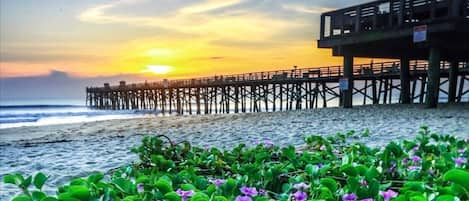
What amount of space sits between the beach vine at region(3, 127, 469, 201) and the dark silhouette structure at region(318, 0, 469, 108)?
34.8 feet

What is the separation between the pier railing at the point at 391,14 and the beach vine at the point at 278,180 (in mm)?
10841

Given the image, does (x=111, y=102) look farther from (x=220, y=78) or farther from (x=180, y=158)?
(x=180, y=158)

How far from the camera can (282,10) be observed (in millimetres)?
13992

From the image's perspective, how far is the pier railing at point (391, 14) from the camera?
515 inches

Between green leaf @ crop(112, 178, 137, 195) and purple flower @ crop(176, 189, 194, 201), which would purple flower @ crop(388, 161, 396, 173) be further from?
green leaf @ crop(112, 178, 137, 195)

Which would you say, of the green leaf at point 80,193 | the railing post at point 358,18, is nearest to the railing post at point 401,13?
the railing post at point 358,18

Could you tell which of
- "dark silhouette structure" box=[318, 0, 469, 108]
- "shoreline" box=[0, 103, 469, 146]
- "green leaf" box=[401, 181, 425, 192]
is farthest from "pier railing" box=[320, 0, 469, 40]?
"green leaf" box=[401, 181, 425, 192]

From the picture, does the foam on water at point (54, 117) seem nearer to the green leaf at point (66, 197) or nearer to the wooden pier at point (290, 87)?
the wooden pier at point (290, 87)

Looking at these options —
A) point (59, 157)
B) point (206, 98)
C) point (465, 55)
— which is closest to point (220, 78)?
point (206, 98)

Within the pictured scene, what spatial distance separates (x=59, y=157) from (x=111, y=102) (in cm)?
5470

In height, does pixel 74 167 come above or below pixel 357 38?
below

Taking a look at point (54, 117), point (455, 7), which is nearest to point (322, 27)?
point (455, 7)

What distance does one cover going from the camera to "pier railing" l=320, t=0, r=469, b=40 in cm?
1307

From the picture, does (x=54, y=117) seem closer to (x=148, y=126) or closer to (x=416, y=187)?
(x=148, y=126)
